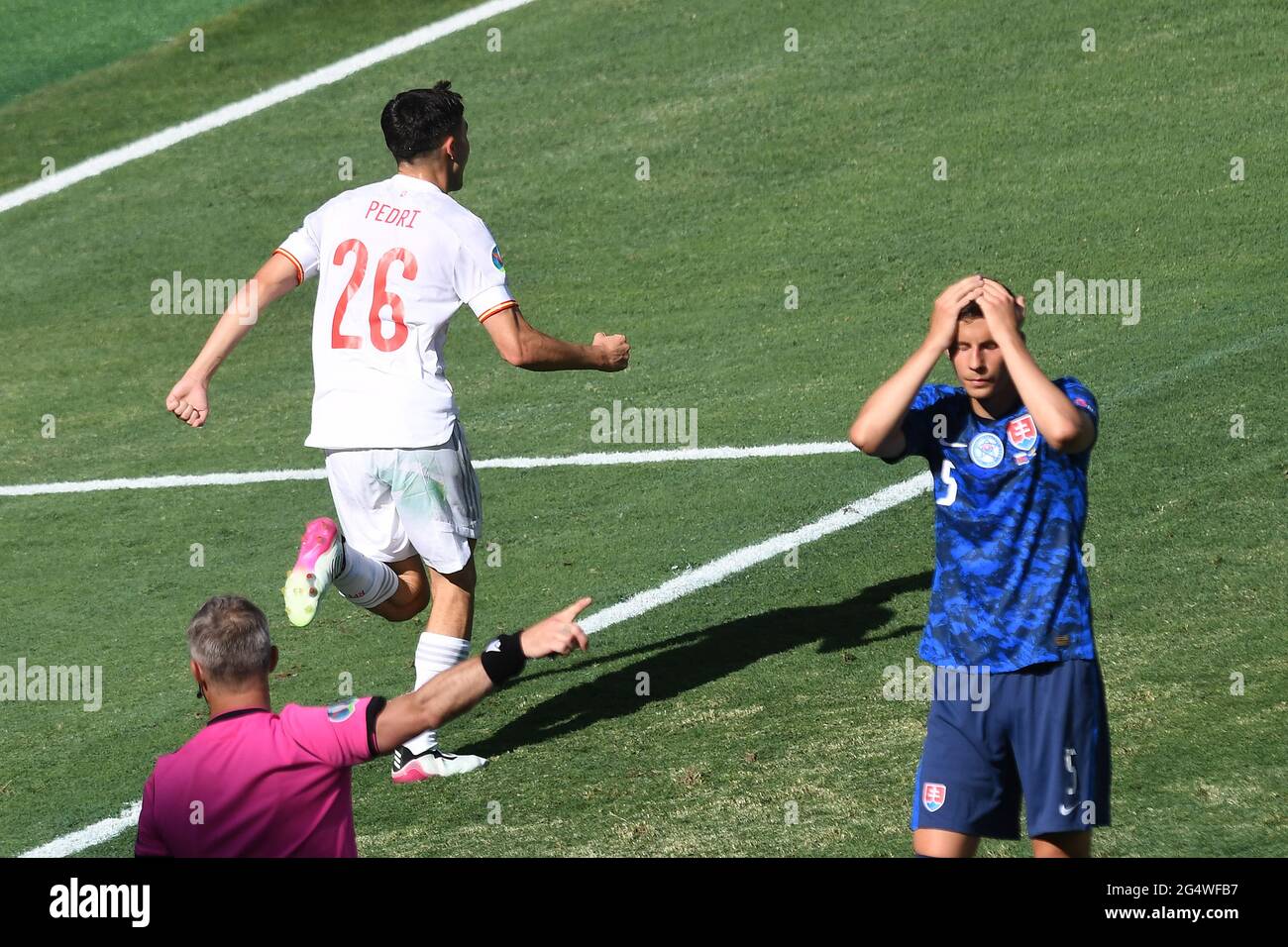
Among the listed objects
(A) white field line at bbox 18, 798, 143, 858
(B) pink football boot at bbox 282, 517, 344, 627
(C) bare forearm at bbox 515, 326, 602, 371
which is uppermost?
(C) bare forearm at bbox 515, 326, 602, 371

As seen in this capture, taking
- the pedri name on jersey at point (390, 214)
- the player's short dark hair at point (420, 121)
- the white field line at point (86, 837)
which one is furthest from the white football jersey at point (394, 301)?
the white field line at point (86, 837)

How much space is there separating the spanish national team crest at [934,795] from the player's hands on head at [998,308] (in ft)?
4.44

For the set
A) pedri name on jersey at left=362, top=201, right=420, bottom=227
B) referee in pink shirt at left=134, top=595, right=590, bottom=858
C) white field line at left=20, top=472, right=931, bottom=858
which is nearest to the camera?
referee in pink shirt at left=134, top=595, right=590, bottom=858

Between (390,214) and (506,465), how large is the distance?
4.86 m

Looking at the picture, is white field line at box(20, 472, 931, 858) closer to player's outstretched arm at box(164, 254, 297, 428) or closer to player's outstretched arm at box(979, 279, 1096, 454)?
player's outstretched arm at box(164, 254, 297, 428)

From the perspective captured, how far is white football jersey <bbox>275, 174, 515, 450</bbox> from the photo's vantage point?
7.43 meters

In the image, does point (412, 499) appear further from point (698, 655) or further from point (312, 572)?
point (698, 655)

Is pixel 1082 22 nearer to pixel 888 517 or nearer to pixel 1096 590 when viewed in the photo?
pixel 888 517

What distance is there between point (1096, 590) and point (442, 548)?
341 centimetres

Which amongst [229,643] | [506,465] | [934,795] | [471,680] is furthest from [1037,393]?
[506,465]

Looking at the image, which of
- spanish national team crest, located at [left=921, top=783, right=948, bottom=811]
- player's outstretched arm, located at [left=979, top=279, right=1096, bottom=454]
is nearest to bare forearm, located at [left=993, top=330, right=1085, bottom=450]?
player's outstretched arm, located at [left=979, top=279, right=1096, bottom=454]

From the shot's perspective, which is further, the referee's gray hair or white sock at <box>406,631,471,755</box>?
white sock at <box>406,631,471,755</box>

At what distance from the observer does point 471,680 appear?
4.54 m

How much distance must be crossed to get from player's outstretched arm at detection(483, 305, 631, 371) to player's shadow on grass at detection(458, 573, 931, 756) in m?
1.73
